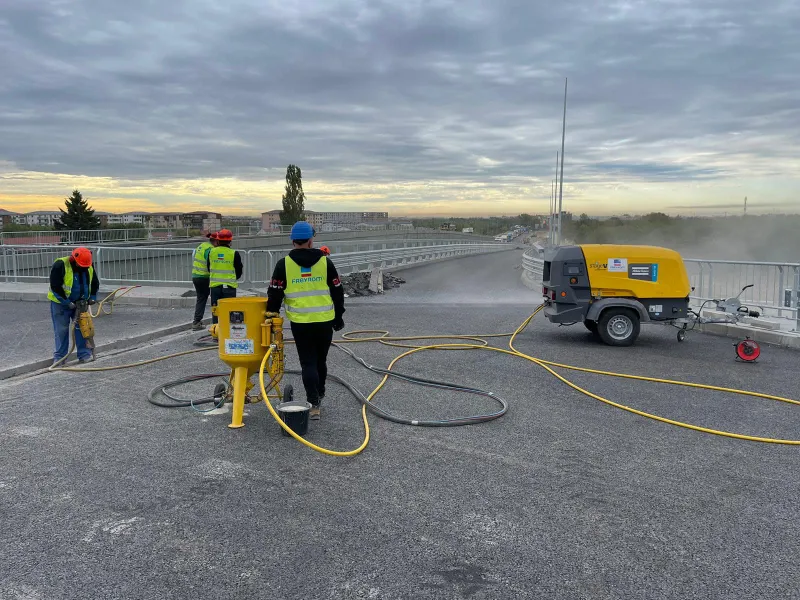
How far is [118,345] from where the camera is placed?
9836 mm

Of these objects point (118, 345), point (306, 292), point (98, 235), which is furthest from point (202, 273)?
point (98, 235)

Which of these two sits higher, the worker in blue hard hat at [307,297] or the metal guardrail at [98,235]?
the metal guardrail at [98,235]

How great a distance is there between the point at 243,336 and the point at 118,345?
5.00 metres

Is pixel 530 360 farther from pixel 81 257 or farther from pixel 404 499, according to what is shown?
pixel 81 257

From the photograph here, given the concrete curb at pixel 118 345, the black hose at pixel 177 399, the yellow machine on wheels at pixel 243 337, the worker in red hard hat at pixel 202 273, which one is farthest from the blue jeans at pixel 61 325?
the yellow machine on wheels at pixel 243 337

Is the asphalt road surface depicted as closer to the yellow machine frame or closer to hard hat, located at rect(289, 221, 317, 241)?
the yellow machine frame

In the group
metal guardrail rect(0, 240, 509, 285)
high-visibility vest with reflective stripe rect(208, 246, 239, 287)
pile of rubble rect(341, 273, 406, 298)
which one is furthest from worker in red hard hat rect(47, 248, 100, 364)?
pile of rubble rect(341, 273, 406, 298)

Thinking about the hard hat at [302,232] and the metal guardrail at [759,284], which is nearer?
the hard hat at [302,232]

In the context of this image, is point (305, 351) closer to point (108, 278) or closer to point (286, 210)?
point (108, 278)

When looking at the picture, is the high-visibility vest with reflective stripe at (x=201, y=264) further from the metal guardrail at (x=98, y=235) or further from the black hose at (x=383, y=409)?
the metal guardrail at (x=98, y=235)

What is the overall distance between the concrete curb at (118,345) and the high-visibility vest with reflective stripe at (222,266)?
1.53 meters

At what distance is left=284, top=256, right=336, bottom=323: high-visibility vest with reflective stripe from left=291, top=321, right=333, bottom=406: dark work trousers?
84 millimetres

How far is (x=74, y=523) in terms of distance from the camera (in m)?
3.95

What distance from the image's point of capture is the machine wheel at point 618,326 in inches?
397
